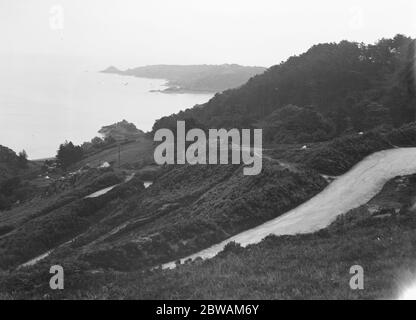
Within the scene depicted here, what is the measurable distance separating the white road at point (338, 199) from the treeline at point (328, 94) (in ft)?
83.2

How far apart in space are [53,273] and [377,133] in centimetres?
2455

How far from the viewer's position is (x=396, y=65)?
85000 mm

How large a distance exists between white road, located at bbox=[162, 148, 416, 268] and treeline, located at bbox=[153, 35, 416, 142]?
25364 mm

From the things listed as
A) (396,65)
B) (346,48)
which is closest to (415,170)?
(396,65)

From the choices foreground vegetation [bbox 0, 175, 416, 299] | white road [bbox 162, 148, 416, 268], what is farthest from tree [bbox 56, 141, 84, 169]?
foreground vegetation [bbox 0, 175, 416, 299]

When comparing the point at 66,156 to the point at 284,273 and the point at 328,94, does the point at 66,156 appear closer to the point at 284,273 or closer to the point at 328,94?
the point at 328,94

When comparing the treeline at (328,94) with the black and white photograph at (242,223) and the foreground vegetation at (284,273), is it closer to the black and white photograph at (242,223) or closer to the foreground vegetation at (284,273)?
the black and white photograph at (242,223)

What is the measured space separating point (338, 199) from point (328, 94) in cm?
6417

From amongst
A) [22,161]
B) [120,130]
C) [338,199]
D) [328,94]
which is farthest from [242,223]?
[120,130]

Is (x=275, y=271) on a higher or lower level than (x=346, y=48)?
lower

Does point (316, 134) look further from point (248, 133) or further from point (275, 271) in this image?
point (275, 271)

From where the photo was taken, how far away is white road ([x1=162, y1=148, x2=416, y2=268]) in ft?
69.3

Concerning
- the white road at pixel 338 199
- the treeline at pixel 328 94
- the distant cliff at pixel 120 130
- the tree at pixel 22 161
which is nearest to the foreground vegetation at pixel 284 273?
the white road at pixel 338 199

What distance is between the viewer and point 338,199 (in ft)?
78.7
